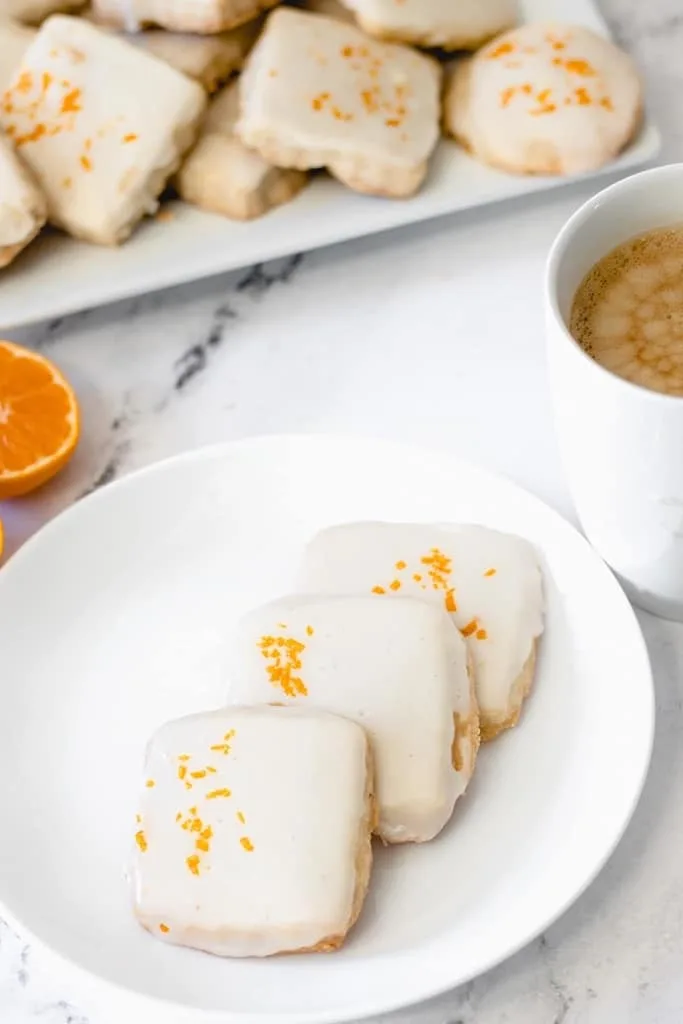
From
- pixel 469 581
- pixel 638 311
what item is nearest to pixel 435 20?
pixel 638 311

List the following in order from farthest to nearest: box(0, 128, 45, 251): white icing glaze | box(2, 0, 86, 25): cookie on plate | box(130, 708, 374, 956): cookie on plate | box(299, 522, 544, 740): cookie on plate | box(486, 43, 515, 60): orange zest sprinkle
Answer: box(2, 0, 86, 25): cookie on plate → box(486, 43, 515, 60): orange zest sprinkle → box(0, 128, 45, 251): white icing glaze → box(299, 522, 544, 740): cookie on plate → box(130, 708, 374, 956): cookie on plate

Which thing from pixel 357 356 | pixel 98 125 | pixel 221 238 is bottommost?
pixel 357 356

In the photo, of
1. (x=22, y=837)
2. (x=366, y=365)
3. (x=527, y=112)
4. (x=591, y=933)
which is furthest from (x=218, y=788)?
(x=527, y=112)

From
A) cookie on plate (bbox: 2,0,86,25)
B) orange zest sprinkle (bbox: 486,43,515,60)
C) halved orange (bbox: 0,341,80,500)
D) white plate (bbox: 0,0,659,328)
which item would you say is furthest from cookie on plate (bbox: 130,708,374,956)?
cookie on plate (bbox: 2,0,86,25)

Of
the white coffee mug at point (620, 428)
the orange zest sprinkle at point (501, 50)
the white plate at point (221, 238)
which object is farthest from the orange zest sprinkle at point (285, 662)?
the orange zest sprinkle at point (501, 50)

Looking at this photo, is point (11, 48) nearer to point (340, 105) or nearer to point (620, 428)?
point (340, 105)

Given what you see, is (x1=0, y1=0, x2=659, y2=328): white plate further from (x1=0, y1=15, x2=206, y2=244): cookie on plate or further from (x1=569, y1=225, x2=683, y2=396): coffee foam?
(x1=569, y1=225, x2=683, y2=396): coffee foam
